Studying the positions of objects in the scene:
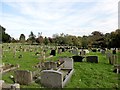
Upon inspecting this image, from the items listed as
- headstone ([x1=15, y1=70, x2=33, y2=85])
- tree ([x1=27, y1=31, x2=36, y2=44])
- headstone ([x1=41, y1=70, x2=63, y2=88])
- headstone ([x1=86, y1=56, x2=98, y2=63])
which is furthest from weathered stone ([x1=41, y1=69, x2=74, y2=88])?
tree ([x1=27, y1=31, x2=36, y2=44])

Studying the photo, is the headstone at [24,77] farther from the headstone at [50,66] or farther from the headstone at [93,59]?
the headstone at [93,59]

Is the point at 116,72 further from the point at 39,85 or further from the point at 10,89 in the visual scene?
the point at 10,89

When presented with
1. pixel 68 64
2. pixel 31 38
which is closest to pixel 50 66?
pixel 68 64

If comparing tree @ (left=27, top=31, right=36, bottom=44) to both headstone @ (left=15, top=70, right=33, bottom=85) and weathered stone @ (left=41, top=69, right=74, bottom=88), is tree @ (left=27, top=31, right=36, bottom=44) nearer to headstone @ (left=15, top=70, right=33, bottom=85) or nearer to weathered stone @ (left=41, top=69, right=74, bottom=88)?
headstone @ (left=15, top=70, right=33, bottom=85)

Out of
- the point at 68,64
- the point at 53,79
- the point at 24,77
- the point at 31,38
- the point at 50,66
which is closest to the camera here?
the point at 53,79

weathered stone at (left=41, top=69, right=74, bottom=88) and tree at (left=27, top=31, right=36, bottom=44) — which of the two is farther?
tree at (left=27, top=31, right=36, bottom=44)

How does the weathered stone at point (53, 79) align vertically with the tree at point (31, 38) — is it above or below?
below

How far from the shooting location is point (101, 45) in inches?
2623

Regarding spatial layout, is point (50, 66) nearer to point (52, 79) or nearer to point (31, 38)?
point (52, 79)

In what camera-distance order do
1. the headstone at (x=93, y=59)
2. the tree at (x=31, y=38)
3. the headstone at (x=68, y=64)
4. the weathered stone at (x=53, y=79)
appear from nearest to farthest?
the weathered stone at (x=53, y=79)
the headstone at (x=68, y=64)
the headstone at (x=93, y=59)
the tree at (x=31, y=38)

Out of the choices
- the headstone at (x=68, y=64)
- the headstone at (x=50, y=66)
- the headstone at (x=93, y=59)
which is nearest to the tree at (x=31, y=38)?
the headstone at (x=93, y=59)

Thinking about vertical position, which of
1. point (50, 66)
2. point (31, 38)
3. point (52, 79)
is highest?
point (31, 38)

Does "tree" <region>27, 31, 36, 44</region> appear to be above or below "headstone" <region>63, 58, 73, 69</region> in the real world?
above

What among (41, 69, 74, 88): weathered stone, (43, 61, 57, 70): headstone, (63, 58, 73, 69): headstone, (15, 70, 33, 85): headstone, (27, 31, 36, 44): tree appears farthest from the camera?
(27, 31, 36, 44): tree
